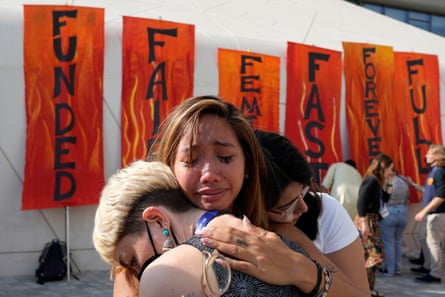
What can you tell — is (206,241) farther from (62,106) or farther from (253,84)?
(253,84)

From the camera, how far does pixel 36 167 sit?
261 inches

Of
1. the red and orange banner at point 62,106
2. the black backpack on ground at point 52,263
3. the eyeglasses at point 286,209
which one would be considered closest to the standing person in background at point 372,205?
the red and orange banner at point 62,106

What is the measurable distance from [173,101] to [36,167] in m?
2.03

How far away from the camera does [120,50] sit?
743 cm

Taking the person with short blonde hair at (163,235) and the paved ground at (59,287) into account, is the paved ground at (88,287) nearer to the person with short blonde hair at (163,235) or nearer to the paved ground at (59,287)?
the paved ground at (59,287)

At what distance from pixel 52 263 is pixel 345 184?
3974 millimetres

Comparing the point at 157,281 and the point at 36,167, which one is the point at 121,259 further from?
the point at 36,167

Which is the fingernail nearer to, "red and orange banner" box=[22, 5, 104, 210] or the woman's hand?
the woman's hand

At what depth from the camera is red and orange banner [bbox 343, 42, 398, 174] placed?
864 cm

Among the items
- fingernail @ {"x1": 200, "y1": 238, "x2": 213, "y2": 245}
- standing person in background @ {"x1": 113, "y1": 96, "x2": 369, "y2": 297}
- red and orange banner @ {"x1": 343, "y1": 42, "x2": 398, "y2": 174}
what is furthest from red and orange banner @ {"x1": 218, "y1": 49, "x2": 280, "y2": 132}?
fingernail @ {"x1": 200, "y1": 238, "x2": 213, "y2": 245}

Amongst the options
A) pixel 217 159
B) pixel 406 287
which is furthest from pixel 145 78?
pixel 217 159

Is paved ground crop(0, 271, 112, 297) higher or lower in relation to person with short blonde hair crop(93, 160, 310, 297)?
lower

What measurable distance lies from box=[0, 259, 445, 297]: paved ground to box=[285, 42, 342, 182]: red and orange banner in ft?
6.84

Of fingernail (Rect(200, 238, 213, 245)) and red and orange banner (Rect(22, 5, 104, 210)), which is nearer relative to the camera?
fingernail (Rect(200, 238, 213, 245))
